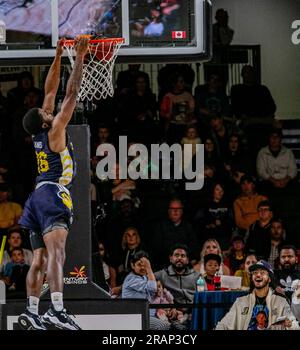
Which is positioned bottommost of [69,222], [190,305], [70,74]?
[190,305]

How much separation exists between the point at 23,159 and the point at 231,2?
3.72 meters

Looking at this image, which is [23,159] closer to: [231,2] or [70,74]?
[231,2]

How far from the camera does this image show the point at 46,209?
39.8 ft

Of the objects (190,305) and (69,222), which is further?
(190,305)

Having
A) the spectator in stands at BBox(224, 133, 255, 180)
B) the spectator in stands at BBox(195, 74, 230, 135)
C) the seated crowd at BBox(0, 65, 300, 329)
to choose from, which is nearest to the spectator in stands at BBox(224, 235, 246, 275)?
the seated crowd at BBox(0, 65, 300, 329)

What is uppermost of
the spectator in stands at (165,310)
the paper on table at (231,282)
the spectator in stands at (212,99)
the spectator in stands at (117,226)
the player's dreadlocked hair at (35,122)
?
the spectator in stands at (212,99)

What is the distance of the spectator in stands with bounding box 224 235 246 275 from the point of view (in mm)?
15023

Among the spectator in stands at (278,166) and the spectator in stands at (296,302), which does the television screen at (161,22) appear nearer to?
the spectator in stands at (296,302)

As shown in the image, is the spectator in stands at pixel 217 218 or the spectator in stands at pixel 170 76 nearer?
the spectator in stands at pixel 217 218

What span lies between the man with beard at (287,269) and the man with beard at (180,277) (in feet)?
2.84

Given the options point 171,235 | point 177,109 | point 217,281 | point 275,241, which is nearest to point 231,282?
point 217,281

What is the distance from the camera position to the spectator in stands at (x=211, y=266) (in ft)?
47.1

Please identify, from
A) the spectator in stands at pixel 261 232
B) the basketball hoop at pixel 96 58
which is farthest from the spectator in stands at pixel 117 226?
the basketball hoop at pixel 96 58

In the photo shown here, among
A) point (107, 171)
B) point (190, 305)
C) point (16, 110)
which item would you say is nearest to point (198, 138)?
point (107, 171)
